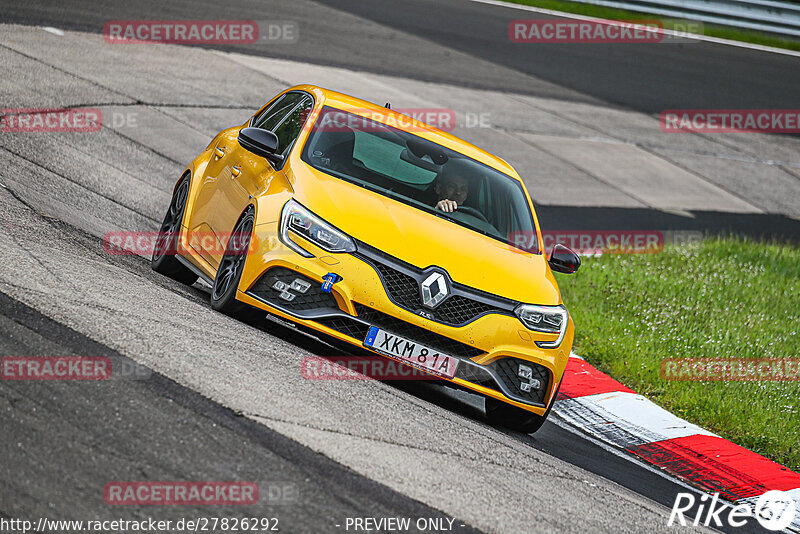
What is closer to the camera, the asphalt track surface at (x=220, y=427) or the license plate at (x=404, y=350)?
the asphalt track surface at (x=220, y=427)

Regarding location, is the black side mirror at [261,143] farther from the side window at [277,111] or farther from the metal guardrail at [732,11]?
the metal guardrail at [732,11]

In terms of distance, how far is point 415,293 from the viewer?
20.8 ft

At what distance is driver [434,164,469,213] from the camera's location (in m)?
7.46

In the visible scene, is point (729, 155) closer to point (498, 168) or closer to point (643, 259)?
point (643, 259)

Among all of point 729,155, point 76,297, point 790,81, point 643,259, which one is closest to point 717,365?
point 643,259

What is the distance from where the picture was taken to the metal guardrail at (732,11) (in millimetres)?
26969

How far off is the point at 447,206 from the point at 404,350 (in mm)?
1500

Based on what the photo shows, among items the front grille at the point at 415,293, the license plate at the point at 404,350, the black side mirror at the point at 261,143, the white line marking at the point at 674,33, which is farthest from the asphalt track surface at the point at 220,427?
the white line marking at the point at 674,33

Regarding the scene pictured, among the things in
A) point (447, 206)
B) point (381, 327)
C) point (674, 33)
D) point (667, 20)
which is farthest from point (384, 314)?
point (674, 33)

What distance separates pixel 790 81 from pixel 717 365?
1748 centimetres

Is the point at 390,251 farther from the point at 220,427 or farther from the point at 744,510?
the point at 744,510

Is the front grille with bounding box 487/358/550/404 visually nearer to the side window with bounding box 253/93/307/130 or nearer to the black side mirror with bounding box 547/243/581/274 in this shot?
the black side mirror with bounding box 547/243/581/274

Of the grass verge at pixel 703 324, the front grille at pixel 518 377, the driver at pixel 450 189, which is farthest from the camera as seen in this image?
the grass verge at pixel 703 324

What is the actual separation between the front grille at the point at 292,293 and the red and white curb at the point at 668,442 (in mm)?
2583
